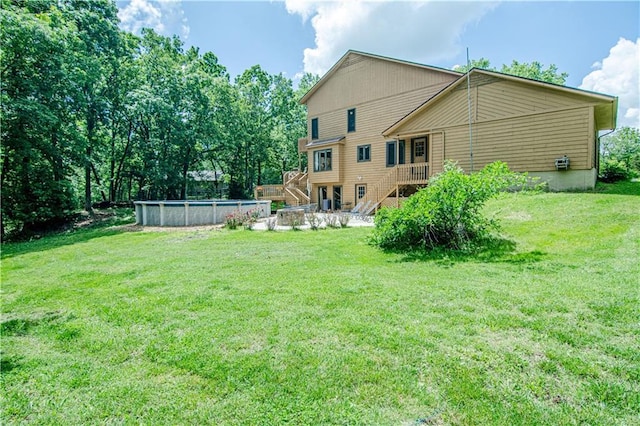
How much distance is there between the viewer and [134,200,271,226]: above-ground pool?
14.4 meters

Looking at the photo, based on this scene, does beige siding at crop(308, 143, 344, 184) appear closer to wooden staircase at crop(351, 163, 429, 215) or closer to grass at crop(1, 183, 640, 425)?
wooden staircase at crop(351, 163, 429, 215)

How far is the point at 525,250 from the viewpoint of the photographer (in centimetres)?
600

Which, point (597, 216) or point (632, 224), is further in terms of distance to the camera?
point (597, 216)

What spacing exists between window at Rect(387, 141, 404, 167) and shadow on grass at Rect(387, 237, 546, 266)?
36.8 feet

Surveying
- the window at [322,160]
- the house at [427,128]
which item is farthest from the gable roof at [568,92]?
A: the window at [322,160]

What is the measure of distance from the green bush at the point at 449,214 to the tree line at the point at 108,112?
1505cm

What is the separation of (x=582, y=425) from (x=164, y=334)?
3580mm

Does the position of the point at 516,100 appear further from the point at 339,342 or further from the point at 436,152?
the point at 339,342

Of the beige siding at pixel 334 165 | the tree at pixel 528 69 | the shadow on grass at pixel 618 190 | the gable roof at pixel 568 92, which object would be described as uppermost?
the tree at pixel 528 69

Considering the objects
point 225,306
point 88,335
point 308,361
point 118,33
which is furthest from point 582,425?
point 118,33

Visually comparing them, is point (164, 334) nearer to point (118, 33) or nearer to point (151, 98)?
point (151, 98)

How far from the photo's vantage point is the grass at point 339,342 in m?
2.12

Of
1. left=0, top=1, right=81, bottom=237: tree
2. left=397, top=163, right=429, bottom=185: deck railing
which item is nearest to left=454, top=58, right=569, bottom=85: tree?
left=397, top=163, right=429, bottom=185: deck railing

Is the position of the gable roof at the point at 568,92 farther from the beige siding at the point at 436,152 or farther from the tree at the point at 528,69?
the tree at the point at 528,69
